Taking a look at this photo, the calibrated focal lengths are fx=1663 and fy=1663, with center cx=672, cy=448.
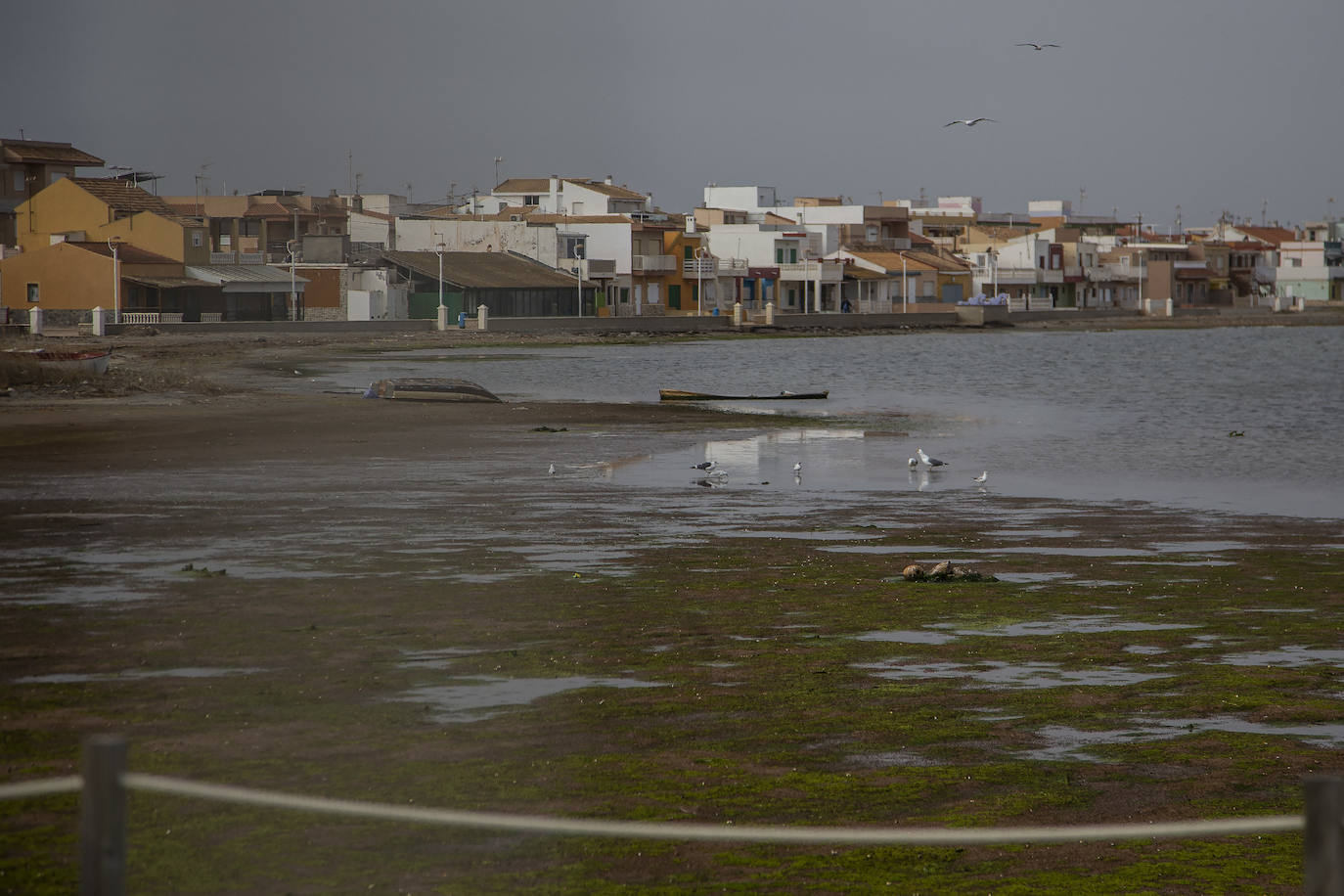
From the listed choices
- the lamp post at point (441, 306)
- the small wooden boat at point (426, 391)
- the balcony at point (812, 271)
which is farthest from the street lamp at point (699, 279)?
the small wooden boat at point (426, 391)

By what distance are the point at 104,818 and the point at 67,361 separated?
4156 centimetres

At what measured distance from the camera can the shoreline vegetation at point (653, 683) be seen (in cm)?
729

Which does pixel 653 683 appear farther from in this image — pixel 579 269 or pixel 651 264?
pixel 651 264

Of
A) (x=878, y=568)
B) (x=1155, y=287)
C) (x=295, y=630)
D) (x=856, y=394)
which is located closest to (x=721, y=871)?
(x=295, y=630)

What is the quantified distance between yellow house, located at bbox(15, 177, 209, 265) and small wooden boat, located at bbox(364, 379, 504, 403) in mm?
49749

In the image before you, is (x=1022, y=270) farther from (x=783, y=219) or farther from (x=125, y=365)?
(x=125, y=365)

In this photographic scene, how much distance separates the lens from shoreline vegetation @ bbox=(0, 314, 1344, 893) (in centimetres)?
729

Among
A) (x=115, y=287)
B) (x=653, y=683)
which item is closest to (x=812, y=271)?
(x=115, y=287)

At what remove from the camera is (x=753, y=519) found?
2011 cm

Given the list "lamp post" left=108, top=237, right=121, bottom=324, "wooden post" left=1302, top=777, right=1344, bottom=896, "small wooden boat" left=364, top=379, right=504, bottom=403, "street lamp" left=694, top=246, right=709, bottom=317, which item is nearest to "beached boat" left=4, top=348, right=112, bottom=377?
"small wooden boat" left=364, top=379, right=504, bottom=403

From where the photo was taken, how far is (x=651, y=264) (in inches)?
4412

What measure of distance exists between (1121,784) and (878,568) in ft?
24.3

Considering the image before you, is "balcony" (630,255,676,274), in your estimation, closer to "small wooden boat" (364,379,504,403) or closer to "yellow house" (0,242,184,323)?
"yellow house" (0,242,184,323)

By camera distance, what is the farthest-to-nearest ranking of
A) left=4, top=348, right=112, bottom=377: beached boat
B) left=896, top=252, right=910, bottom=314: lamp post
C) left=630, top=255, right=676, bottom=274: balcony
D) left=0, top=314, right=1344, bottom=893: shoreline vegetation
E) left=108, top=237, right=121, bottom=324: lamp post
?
left=896, top=252, right=910, bottom=314: lamp post, left=630, top=255, right=676, bottom=274: balcony, left=108, top=237, right=121, bottom=324: lamp post, left=4, top=348, right=112, bottom=377: beached boat, left=0, top=314, right=1344, bottom=893: shoreline vegetation
